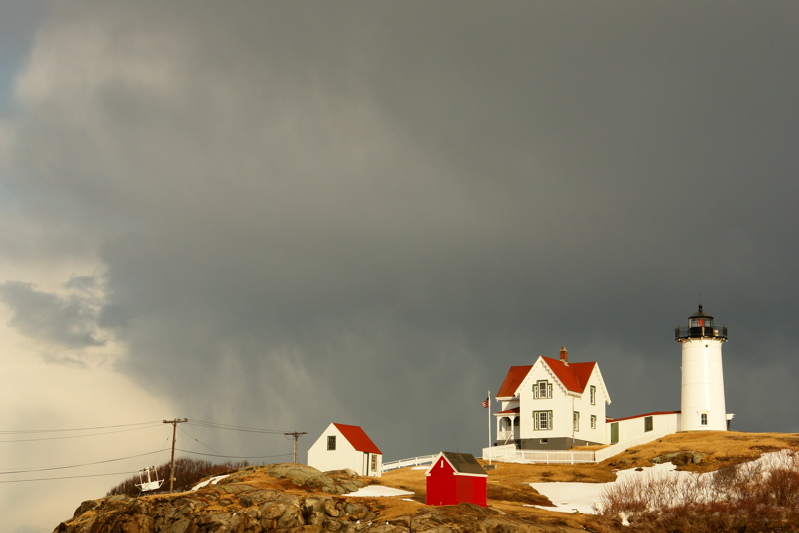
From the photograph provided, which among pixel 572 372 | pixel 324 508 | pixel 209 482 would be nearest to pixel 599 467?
pixel 572 372

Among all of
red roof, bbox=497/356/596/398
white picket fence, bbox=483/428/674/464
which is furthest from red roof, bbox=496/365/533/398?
white picket fence, bbox=483/428/674/464

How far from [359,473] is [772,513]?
33.6 metres

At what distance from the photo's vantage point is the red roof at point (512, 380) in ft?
315

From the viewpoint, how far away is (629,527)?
184ft

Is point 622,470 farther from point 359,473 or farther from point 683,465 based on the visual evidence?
point 359,473

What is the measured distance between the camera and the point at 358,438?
80.9 metres

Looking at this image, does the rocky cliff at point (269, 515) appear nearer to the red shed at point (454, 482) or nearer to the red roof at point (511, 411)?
the red shed at point (454, 482)

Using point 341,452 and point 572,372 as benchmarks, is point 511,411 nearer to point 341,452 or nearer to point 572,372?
point 572,372

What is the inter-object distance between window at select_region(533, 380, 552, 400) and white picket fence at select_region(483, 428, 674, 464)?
5.78 meters

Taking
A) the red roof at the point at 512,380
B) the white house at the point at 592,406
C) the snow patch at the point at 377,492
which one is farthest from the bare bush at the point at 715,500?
the red roof at the point at 512,380

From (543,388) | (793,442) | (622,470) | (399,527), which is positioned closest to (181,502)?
(399,527)

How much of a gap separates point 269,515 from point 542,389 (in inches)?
1544

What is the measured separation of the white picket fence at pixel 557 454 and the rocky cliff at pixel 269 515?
82.4ft

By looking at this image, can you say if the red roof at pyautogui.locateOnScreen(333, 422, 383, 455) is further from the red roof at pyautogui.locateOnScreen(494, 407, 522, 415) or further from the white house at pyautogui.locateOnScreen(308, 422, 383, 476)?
the red roof at pyautogui.locateOnScreen(494, 407, 522, 415)
